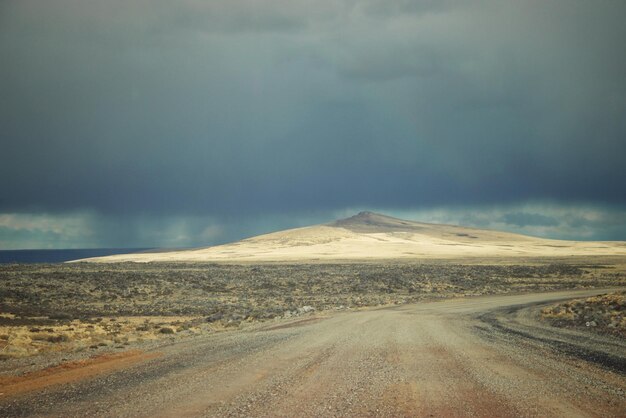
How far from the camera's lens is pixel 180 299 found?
4403cm

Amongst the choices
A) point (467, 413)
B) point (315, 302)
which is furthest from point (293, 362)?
point (315, 302)

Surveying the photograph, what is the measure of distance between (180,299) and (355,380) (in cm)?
3592

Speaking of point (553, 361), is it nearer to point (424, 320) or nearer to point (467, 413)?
point (467, 413)

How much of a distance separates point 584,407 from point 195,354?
10.8 m

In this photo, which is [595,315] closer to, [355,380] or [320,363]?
[320,363]

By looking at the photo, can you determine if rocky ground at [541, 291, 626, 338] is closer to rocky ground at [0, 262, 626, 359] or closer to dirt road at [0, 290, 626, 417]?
dirt road at [0, 290, 626, 417]

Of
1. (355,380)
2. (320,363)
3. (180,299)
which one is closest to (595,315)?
(320,363)

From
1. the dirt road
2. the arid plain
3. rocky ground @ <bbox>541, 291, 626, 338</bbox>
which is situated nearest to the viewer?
the dirt road

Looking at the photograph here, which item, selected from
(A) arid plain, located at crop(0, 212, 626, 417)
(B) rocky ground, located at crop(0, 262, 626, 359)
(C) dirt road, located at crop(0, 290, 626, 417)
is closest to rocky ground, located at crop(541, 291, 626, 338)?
(A) arid plain, located at crop(0, 212, 626, 417)

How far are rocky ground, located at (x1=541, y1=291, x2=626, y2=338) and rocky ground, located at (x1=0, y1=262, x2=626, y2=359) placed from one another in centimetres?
1389

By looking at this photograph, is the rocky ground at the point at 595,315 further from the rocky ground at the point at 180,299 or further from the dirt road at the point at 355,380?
the rocky ground at the point at 180,299

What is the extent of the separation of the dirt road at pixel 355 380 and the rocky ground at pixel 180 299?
6.40m

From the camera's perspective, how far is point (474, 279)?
64.5 metres

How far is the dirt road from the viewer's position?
8.85 m
